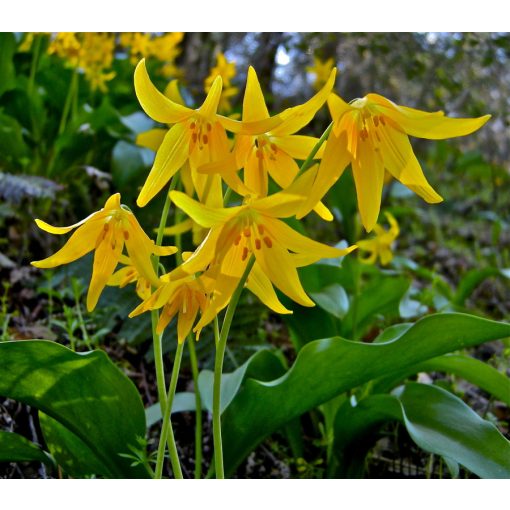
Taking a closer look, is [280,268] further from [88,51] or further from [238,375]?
[88,51]

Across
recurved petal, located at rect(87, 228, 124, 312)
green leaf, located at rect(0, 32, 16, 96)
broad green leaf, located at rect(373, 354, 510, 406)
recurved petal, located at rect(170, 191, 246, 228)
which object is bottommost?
broad green leaf, located at rect(373, 354, 510, 406)

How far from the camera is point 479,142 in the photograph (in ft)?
18.0

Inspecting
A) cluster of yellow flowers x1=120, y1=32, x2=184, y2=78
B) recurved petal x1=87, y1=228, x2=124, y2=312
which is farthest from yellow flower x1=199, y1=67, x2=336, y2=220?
cluster of yellow flowers x1=120, y1=32, x2=184, y2=78

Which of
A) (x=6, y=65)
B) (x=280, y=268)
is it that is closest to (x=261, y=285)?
(x=280, y=268)

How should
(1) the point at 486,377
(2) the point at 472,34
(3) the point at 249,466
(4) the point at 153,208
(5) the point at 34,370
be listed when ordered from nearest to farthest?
(5) the point at 34,370 < (1) the point at 486,377 < (3) the point at 249,466 < (4) the point at 153,208 < (2) the point at 472,34

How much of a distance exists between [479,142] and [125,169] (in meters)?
3.77

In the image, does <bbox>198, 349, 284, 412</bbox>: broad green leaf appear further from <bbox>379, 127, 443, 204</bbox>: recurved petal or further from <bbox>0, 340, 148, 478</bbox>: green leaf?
<bbox>379, 127, 443, 204</bbox>: recurved petal

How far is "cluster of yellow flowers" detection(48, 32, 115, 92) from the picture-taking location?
2557 mm

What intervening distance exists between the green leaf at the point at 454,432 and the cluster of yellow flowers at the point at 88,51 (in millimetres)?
1846

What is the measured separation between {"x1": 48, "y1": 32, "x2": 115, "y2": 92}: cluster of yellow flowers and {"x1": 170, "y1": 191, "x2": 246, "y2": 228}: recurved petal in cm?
179

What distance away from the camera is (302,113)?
1034mm

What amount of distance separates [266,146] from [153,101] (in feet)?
0.68
